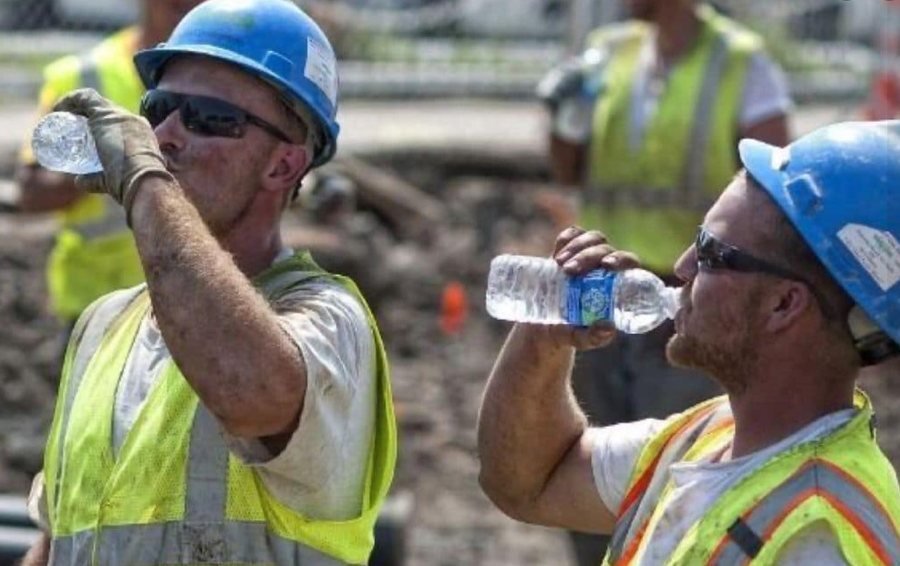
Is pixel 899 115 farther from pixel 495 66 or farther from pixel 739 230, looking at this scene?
pixel 739 230

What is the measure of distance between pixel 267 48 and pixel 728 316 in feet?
3.58

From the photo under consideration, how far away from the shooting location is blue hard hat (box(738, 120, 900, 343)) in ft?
12.1

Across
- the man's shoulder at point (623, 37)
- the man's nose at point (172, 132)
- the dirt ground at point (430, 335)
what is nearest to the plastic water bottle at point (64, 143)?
the man's nose at point (172, 132)

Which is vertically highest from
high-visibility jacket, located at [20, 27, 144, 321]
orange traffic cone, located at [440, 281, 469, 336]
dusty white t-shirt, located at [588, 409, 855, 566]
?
dusty white t-shirt, located at [588, 409, 855, 566]

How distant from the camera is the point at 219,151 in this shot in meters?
4.32

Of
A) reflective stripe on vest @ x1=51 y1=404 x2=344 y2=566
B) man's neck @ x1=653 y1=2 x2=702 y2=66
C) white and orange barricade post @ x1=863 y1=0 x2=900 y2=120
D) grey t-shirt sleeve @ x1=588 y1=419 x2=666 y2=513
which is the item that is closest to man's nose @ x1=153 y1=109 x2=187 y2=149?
reflective stripe on vest @ x1=51 y1=404 x2=344 y2=566

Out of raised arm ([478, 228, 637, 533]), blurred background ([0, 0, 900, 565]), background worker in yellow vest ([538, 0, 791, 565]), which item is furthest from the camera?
blurred background ([0, 0, 900, 565])

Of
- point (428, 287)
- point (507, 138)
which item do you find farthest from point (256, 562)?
point (507, 138)

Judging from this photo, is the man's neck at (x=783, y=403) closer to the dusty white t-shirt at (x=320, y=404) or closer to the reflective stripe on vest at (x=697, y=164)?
the dusty white t-shirt at (x=320, y=404)

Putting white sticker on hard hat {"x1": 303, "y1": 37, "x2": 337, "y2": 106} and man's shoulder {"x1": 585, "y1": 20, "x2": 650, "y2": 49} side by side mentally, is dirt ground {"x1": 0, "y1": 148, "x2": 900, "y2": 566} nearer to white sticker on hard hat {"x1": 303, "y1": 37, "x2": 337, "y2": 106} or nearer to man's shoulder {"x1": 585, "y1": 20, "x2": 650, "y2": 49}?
man's shoulder {"x1": 585, "y1": 20, "x2": 650, "y2": 49}

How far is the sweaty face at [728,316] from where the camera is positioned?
3785 millimetres

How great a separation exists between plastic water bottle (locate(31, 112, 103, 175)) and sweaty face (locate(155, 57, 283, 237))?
0.63ft

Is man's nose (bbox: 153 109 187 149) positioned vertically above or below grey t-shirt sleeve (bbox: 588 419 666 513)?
above

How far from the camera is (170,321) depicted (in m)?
3.83
